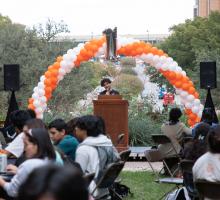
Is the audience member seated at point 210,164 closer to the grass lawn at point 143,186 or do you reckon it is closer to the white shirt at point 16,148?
the white shirt at point 16,148

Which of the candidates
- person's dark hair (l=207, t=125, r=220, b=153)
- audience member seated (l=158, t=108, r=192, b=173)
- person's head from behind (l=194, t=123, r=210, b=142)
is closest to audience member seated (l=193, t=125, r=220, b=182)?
person's dark hair (l=207, t=125, r=220, b=153)

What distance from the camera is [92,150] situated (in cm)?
696

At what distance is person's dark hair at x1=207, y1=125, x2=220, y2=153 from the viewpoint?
257 inches

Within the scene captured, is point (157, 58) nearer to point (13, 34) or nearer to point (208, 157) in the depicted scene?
point (208, 157)

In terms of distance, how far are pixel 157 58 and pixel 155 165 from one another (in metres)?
3.99

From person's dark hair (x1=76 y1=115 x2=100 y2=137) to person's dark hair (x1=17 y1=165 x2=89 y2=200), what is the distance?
190 inches

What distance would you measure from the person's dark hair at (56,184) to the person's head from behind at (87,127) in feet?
15.8

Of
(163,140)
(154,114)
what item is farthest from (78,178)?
(154,114)

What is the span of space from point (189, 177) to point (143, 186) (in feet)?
16.3

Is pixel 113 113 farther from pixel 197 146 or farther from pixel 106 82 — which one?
pixel 197 146

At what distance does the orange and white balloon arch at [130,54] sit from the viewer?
19062 millimetres

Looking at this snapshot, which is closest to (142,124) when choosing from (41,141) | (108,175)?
(108,175)

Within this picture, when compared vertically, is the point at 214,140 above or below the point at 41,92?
above

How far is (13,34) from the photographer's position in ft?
115
